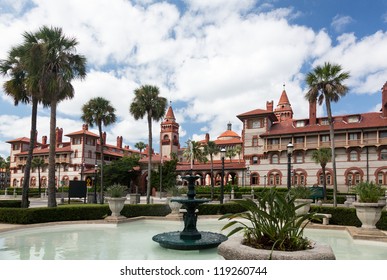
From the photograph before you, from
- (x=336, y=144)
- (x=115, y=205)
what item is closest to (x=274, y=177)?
(x=336, y=144)

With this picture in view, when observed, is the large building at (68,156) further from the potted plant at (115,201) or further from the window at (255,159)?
Answer: the potted plant at (115,201)

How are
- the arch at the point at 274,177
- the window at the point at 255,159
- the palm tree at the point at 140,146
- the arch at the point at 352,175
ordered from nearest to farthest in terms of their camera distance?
the arch at the point at 352,175, the arch at the point at 274,177, the window at the point at 255,159, the palm tree at the point at 140,146

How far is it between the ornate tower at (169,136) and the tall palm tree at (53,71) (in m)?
70.9

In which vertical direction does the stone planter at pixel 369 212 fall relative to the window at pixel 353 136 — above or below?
below

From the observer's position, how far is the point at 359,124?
48000 mm

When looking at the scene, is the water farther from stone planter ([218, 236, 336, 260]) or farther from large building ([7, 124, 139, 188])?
large building ([7, 124, 139, 188])

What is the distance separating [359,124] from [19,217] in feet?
154

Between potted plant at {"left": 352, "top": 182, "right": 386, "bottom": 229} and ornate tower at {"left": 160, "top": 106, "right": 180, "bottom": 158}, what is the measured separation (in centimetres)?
7956

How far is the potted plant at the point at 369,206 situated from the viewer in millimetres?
12188

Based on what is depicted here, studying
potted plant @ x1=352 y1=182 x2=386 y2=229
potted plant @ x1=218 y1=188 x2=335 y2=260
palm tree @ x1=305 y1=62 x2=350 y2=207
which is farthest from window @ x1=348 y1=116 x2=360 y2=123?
potted plant @ x1=218 y1=188 x2=335 y2=260

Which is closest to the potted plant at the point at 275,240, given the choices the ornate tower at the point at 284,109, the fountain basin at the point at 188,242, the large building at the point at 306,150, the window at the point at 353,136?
the fountain basin at the point at 188,242

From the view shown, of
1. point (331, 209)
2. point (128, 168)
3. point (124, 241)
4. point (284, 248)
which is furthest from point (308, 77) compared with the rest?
point (128, 168)

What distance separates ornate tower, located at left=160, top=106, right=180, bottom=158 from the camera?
92.1 meters

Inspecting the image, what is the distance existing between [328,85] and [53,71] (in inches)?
872
